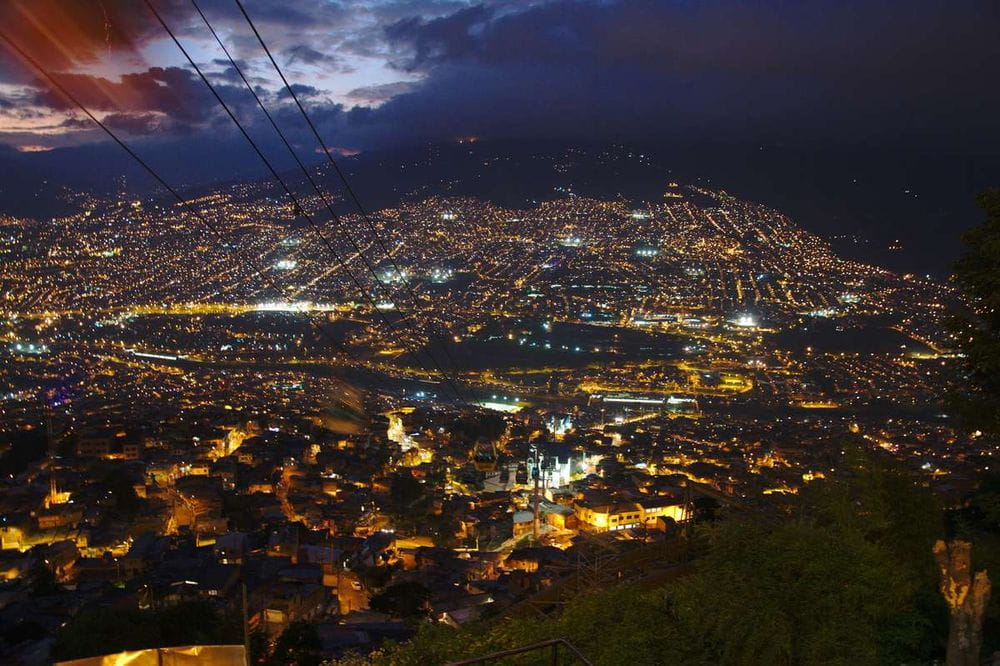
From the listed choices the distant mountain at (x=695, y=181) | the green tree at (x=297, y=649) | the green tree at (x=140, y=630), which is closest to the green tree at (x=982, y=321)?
the green tree at (x=297, y=649)

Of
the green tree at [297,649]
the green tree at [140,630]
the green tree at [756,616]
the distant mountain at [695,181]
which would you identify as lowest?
the green tree at [297,649]

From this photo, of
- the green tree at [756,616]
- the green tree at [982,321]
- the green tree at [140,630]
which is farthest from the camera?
the green tree at [140,630]

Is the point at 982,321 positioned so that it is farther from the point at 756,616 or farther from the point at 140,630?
the point at 140,630

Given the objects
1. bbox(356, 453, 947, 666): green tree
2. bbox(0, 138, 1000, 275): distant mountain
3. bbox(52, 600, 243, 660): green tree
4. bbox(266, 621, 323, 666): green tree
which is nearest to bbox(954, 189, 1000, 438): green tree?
bbox(356, 453, 947, 666): green tree

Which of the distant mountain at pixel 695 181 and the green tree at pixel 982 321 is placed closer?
the green tree at pixel 982 321

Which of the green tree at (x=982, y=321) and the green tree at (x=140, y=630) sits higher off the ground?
the green tree at (x=982, y=321)

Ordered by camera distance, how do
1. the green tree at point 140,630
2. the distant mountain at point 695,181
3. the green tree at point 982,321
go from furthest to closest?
the distant mountain at point 695,181 → the green tree at point 140,630 → the green tree at point 982,321

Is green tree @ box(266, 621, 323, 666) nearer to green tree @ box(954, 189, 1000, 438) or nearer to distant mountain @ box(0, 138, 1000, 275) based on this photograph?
green tree @ box(954, 189, 1000, 438)

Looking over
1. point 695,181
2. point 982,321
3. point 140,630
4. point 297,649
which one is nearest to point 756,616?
point 982,321

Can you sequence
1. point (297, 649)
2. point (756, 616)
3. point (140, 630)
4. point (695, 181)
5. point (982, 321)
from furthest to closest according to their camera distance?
1. point (695, 181)
2. point (297, 649)
3. point (140, 630)
4. point (982, 321)
5. point (756, 616)

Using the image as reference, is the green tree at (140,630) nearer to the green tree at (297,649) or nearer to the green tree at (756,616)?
the green tree at (297,649)

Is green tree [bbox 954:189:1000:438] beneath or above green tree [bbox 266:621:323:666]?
above
